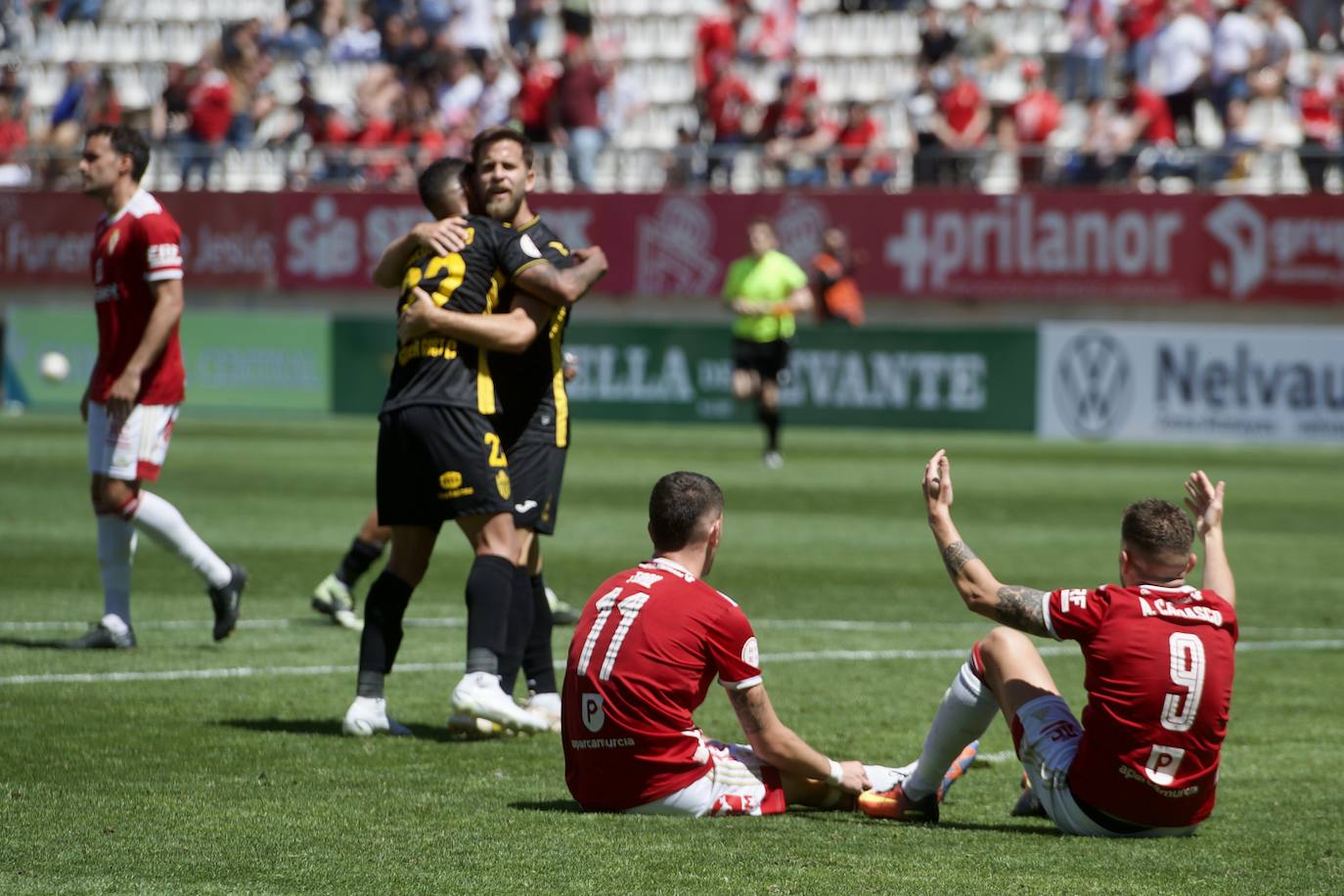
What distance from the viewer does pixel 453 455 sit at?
7.44 meters

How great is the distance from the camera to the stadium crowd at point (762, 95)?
88.3ft

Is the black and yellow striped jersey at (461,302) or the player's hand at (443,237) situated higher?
the player's hand at (443,237)

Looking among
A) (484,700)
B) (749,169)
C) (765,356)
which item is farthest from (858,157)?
(484,700)

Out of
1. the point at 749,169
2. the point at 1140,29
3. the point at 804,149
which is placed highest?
the point at 1140,29

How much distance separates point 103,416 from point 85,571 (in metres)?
3.42

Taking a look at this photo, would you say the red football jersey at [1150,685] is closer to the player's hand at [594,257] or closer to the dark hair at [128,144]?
the player's hand at [594,257]

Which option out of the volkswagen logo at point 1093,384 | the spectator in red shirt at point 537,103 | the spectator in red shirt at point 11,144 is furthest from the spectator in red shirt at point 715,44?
the spectator in red shirt at point 11,144

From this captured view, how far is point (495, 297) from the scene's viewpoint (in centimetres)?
767

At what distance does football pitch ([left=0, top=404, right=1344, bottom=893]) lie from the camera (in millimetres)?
Result: 5586

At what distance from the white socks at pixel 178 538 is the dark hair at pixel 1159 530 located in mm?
5106

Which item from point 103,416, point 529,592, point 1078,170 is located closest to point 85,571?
point 103,416

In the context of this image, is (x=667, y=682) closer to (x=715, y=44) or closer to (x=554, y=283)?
(x=554, y=283)

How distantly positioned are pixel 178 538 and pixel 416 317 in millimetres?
2824

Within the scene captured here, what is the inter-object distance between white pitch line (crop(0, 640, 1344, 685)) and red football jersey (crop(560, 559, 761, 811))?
3.35 metres
